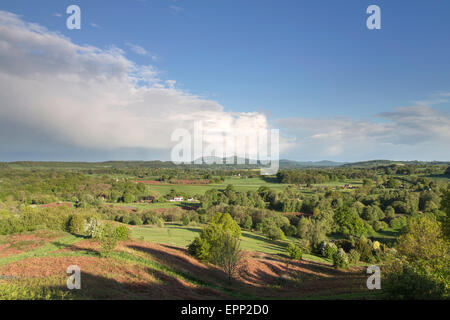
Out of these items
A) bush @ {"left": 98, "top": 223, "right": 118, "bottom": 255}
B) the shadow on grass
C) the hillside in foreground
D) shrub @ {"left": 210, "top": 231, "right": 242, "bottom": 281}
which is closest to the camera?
the hillside in foreground

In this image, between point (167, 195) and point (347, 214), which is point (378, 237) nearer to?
point (347, 214)

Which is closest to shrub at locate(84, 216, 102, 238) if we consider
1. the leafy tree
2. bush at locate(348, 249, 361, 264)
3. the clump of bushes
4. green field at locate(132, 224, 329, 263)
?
green field at locate(132, 224, 329, 263)

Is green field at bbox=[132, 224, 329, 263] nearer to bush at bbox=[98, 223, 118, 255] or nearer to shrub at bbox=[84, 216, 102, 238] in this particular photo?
shrub at bbox=[84, 216, 102, 238]

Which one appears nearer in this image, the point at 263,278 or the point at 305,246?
the point at 263,278

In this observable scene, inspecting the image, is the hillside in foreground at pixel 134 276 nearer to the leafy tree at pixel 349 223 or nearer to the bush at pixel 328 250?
the bush at pixel 328 250

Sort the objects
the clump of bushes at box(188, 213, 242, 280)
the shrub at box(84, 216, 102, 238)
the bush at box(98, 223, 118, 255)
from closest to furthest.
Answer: the bush at box(98, 223, 118, 255)
the clump of bushes at box(188, 213, 242, 280)
the shrub at box(84, 216, 102, 238)

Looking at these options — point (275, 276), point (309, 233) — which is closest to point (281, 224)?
point (309, 233)

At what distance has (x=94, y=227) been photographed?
26.8m

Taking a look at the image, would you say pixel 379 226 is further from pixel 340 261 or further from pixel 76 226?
pixel 76 226

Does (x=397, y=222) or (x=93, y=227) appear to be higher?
(x=93, y=227)

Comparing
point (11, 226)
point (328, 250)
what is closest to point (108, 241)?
point (11, 226)

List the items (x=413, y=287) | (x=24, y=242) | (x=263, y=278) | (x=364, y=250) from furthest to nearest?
1. (x=364, y=250)
2. (x=263, y=278)
3. (x=24, y=242)
4. (x=413, y=287)

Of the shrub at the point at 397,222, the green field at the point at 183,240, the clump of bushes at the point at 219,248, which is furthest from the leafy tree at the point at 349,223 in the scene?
the clump of bushes at the point at 219,248
